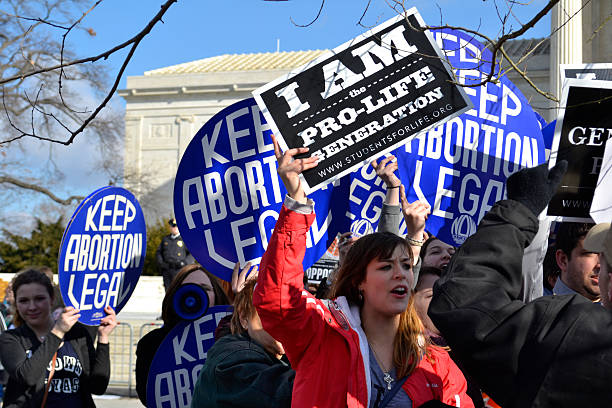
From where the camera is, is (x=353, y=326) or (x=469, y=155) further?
(x=469, y=155)

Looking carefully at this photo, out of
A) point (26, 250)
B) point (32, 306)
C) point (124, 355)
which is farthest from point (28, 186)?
point (32, 306)

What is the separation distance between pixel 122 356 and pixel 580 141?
788cm

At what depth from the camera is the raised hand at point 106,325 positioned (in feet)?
14.4

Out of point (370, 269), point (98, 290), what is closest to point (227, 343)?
point (370, 269)

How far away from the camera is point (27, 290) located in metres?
4.41

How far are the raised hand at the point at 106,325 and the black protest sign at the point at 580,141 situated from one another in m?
2.61

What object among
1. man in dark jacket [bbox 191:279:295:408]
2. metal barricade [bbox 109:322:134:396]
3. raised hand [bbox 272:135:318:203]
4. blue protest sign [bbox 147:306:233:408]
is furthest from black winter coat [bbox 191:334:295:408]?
metal barricade [bbox 109:322:134:396]

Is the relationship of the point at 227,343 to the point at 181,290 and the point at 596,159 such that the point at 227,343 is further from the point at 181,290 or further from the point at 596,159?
the point at 596,159

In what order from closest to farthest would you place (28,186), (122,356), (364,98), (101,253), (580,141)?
(580,141) < (364,98) < (101,253) < (122,356) < (28,186)

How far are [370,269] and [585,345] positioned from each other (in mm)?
1282

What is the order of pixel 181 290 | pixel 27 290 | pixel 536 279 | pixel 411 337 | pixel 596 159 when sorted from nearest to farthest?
pixel 536 279, pixel 411 337, pixel 596 159, pixel 181 290, pixel 27 290

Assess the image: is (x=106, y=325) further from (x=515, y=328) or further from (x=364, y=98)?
(x=515, y=328)

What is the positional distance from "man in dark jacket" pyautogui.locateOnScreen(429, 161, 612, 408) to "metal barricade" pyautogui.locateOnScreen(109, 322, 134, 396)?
8462 millimetres

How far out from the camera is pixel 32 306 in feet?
14.4
